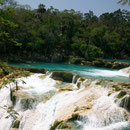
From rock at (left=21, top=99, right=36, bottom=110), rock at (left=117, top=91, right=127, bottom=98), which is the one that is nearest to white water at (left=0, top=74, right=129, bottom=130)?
rock at (left=21, top=99, right=36, bottom=110)

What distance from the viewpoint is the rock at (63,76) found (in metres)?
11.6

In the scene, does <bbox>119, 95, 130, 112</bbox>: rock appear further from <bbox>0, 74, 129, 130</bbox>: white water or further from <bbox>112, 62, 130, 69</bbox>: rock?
<bbox>112, 62, 130, 69</bbox>: rock

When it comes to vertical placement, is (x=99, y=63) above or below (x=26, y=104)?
above

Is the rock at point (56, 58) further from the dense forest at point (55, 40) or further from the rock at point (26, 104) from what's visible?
the rock at point (26, 104)

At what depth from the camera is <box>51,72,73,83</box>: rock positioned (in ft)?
37.9

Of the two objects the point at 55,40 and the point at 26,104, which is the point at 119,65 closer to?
the point at 55,40

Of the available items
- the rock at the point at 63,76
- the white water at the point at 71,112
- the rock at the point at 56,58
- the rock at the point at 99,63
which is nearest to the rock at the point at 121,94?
the white water at the point at 71,112

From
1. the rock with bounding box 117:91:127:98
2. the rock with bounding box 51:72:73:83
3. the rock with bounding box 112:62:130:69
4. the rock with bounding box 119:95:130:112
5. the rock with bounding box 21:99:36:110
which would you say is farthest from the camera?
the rock with bounding box 112:62:130:69

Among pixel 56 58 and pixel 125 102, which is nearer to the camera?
pixel 125 102

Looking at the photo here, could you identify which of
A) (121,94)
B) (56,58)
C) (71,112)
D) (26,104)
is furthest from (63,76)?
(56,58)

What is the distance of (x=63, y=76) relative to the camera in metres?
11.8

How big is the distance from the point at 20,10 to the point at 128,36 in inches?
828

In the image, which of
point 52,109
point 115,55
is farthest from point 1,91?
point 115,55

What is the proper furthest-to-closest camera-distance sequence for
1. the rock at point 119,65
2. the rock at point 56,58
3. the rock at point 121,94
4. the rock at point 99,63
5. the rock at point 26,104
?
the rock at point 56,58
the rock at point 99,63
the rock at point 119,65
the rock at point 26,104
the rock at point 121,94
